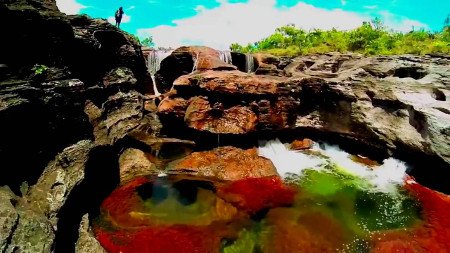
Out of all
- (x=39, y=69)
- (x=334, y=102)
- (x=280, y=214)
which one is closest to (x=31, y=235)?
(x=39, y=69)

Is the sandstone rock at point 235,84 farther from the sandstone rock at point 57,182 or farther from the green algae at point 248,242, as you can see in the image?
the green algae at point 248,242

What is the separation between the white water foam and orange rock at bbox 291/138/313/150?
0.28 metres

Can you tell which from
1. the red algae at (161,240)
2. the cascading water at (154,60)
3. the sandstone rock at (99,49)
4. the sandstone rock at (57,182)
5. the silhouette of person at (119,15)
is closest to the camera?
the sandstone rock at (57,182)

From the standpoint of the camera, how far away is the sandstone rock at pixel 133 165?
42.0ft

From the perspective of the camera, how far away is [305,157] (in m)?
14.9

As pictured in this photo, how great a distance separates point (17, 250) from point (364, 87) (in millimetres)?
14055

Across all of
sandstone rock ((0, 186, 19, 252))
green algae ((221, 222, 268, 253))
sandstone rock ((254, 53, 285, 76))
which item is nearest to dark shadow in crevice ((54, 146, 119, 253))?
sandstone rock ((0, 186, 19, 252))

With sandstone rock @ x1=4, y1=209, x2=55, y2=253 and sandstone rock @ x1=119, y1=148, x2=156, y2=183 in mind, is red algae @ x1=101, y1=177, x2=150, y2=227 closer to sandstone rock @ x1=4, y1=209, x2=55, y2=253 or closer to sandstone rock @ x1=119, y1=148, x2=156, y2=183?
sandstone rock @ x1=119, y1=148, x2=156, y2=183

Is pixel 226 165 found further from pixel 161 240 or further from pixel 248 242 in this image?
pixel 161 240

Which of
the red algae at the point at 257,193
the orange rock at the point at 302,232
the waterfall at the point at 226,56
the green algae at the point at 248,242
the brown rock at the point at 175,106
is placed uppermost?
the waterfall at the point at 226,56

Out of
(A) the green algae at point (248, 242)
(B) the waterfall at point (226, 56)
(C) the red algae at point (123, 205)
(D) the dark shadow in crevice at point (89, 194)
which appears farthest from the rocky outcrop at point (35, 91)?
(B) the waterfall at point (226, 56)

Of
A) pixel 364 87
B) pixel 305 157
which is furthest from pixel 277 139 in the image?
pixel 364 87

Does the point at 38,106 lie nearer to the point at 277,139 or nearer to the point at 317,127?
the point at 277,139

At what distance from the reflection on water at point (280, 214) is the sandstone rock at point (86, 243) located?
454 millimetres
